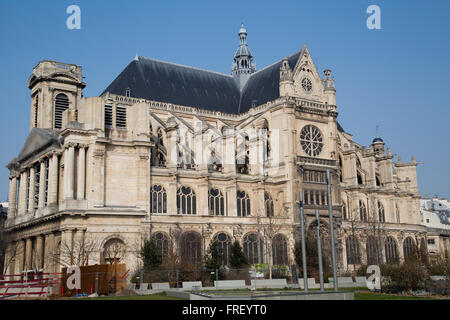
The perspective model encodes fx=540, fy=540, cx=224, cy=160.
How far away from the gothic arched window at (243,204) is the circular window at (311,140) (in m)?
10.4

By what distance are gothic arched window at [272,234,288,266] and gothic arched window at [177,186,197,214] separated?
9661mm

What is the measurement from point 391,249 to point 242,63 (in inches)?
1404

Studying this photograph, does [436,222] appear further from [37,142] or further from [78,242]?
[78,242]

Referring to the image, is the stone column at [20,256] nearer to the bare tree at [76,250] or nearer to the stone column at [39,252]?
the stone column at [39,252]

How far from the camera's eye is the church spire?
258ft

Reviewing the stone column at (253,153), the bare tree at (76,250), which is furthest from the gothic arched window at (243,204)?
the bare tree at (76,250)

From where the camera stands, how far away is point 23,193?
59156 mm

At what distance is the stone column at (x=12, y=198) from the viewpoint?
6100 cm

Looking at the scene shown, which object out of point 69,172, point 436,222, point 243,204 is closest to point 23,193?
point 69,172

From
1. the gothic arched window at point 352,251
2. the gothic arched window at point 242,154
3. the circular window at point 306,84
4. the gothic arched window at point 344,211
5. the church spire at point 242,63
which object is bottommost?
the gothic arched window at point 352,251

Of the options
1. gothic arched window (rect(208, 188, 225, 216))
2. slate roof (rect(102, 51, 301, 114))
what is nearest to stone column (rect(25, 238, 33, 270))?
gothic arched window (rect(208, 188, 225, 216))

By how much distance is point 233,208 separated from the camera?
56.0 m

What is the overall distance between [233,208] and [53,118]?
24.1m
